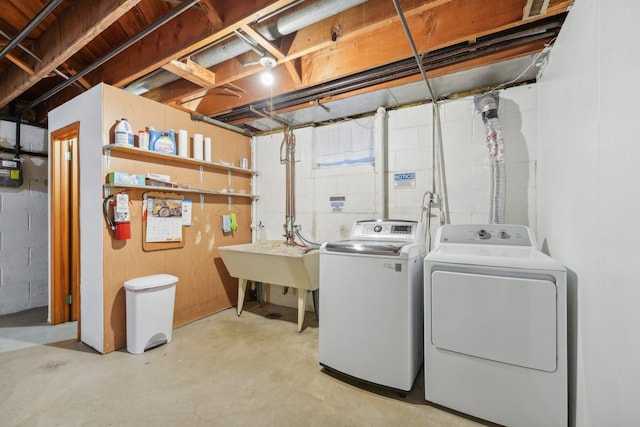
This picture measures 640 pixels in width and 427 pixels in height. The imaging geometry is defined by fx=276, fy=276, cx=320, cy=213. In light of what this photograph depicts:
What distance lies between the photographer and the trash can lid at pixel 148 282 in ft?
7.49

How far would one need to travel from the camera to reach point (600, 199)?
3.80ft

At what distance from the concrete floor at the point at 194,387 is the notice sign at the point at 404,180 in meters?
1.69

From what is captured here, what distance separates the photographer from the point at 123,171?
2.43 metres

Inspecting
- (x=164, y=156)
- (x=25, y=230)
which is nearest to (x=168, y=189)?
(x=164, y=156)

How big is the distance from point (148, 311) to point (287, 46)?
7.97ft

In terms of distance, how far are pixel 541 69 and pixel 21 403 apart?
424cm

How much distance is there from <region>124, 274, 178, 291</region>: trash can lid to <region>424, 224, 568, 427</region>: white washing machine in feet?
7.05

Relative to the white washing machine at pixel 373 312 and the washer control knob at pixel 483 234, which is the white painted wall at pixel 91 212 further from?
the washer control knob at pixel 483 234

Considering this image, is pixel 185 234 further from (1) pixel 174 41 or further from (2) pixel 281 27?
(2) pixel 281 27

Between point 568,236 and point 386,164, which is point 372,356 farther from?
point 386,164

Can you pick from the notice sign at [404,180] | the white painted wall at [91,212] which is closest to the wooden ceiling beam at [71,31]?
the white painted wall at [91,212]

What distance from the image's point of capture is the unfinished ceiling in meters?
1.68

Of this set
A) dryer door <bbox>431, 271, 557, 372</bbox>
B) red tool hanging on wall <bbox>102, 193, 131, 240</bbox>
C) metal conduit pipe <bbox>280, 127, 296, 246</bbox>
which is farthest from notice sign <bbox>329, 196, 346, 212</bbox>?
red tool hanging on wall <bbox>102, 193, 131, 240</bbox>

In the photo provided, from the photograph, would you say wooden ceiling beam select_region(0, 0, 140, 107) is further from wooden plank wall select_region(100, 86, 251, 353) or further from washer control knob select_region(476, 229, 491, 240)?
washer control knob select_region(476, 229, 491, 240)
